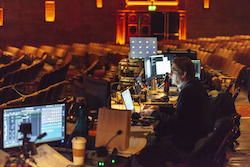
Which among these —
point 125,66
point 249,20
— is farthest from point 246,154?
point 249,20

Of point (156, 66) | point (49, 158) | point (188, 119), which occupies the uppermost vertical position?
point (156, 66)

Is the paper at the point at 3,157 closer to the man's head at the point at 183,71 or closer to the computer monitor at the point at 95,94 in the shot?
the computer monitor at the point at 95,94

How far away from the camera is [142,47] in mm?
6086

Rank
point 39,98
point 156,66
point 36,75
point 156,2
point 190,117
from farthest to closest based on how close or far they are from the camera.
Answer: point 156,2
point 36,75
point 156,66
point 39,98
point 190,117

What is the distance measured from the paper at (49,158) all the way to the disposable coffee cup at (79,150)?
0.05m

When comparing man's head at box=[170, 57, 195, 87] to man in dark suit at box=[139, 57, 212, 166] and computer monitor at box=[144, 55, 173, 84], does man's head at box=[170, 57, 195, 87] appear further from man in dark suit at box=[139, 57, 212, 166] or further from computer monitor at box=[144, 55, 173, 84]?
computer monitor at box=[144, 55, 173, 84]

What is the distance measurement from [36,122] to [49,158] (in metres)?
0.25

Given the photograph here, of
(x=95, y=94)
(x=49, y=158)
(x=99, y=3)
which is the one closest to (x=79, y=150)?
(x=49, y=158)

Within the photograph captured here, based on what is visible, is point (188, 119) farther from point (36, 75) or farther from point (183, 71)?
point (36, 75)

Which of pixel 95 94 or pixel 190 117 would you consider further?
pixel 95 94

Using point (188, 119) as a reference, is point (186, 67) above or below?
above

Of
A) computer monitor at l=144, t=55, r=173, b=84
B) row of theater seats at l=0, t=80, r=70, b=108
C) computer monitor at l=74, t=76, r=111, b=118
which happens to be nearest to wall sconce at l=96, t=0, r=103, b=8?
computer monitor at l=144, t=55, r=173, b=84

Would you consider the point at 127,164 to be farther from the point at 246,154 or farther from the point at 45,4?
the point at 45,4

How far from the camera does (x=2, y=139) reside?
229cm
